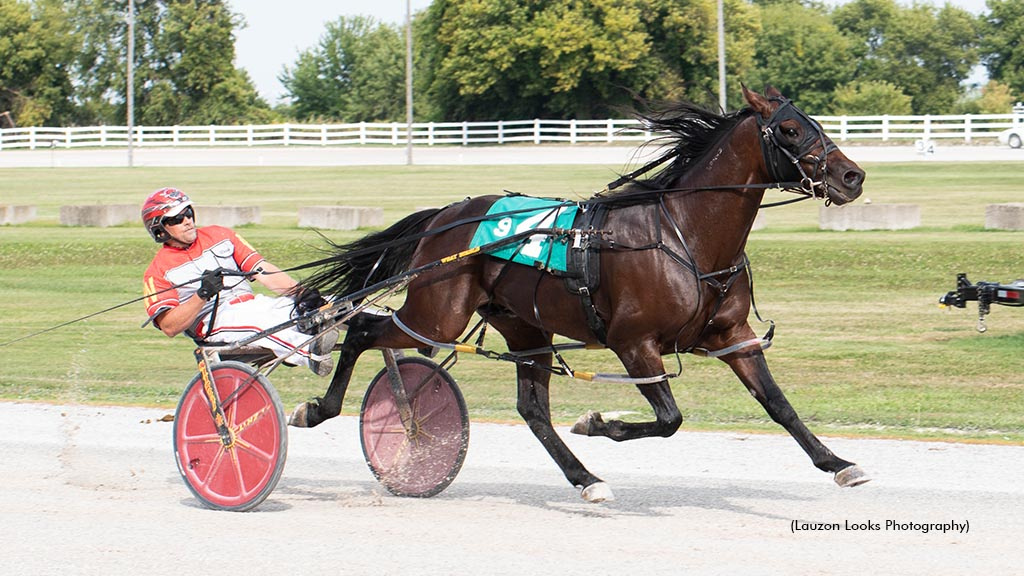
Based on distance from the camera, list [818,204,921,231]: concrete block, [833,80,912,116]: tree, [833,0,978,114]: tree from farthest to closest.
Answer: [833,0,978,114]: tree, [833,80,912,116]: tree, [818,204,921,231]: concrete block

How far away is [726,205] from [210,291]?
89.1 inches

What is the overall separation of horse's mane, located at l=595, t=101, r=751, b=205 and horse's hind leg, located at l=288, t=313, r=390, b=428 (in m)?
1.30

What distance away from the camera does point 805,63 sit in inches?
2547

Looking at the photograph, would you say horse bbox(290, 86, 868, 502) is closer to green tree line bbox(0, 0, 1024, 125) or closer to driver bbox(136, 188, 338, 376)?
driver bbox(136, 188, 338, 376)

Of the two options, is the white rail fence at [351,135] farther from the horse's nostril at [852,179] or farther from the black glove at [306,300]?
the horse's nostril at [852,179]

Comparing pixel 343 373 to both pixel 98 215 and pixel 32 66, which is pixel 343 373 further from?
pixel 32 66

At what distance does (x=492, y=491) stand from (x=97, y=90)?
217 ft

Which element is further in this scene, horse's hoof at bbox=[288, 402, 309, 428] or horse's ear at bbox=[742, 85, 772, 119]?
horse's hoof at bbox=[288, 402, 309, 428]

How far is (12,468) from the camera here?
700 cm

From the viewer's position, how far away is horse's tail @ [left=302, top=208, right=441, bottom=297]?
687 cm

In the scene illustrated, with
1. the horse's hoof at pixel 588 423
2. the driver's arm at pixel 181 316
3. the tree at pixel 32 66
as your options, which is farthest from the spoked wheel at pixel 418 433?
the tree at pixel 32 66

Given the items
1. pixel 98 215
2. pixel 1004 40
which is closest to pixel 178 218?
pixel 98 215

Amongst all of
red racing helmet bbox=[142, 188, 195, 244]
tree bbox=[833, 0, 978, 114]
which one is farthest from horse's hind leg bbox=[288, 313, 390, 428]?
tree bbox=[833, 0, 978, 114]

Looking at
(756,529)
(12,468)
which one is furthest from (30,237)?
(756,529)
